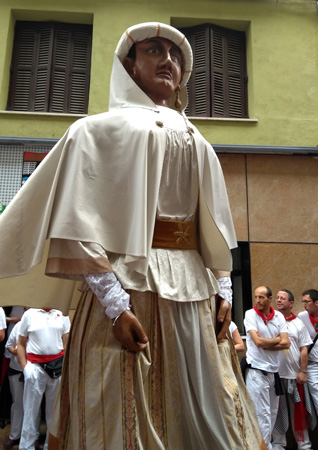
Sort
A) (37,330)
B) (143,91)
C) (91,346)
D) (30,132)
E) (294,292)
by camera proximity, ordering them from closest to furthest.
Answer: (91,346)
(143,91)
(37,330)
(294,292)
(30,132)

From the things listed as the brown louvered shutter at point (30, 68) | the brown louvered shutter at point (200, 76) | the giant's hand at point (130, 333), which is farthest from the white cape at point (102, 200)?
the brown louvered shutter at point (30, 68)

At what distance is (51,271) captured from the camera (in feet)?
6.79

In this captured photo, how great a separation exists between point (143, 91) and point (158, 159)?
1.72 feet

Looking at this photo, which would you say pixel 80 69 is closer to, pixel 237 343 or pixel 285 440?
pixel 237 343

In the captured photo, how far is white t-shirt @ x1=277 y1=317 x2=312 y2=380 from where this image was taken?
20.1 feet

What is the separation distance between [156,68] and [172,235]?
89 cm

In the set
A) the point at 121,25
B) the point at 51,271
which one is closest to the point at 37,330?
the point at 51,271

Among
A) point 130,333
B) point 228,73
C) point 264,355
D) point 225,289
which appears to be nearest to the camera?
point 130,333

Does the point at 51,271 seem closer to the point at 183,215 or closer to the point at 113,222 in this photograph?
the point at 113,222

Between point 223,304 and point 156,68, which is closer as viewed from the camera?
point 223,304

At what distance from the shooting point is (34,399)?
5.31 metres

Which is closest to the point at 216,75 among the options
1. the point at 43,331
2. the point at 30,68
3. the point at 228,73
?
the point at 228,73

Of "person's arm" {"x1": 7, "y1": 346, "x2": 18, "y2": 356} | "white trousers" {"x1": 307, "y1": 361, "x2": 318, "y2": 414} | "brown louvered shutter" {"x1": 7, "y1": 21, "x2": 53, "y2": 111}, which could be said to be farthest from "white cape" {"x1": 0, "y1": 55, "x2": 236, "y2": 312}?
"brown louvered shutter" {"x1": 7, "y1": 21, "x2": 53, "y2": 111}

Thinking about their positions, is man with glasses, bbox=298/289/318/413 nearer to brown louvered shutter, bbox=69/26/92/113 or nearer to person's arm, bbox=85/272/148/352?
person's arm, bbox=85/272/148/352
